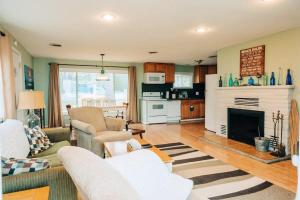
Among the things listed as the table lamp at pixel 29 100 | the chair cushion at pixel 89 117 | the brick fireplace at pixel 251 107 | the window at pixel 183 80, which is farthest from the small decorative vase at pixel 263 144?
the window at pixel 183 80

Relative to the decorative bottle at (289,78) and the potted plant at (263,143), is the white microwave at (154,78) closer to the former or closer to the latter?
the potted plant at (263,143)

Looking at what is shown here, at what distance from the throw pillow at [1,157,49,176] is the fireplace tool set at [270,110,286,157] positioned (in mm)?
3625

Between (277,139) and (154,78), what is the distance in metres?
4.47

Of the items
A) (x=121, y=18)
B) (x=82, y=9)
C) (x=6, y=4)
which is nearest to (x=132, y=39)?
(x=121, y=18)

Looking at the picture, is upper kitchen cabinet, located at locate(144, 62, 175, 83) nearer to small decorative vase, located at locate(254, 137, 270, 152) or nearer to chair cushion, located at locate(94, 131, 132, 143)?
chair cushion, located at locate(94, 131, 132, 143)

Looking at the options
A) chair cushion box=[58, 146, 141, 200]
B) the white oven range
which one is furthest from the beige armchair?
the white oven range

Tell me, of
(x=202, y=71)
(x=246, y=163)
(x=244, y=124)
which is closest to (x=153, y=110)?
(x=202, y=71)

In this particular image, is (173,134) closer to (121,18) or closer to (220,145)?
(220,145)

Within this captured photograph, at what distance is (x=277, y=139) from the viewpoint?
364cm

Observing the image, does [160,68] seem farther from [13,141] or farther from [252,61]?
[13,141]

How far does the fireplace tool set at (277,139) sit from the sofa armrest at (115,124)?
2.77m

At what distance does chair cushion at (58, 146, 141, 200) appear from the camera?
2.46ft

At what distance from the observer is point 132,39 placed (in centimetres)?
395

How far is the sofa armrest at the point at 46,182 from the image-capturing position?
1349 millimetres
